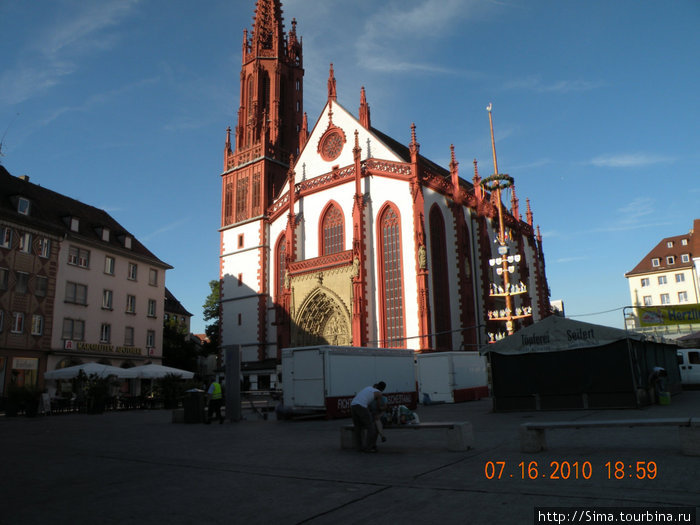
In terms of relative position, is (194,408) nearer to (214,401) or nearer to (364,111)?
(214,401)

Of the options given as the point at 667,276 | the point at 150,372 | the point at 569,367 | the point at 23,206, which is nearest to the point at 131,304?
the point at 23,206

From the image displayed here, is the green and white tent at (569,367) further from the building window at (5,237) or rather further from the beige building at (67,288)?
the building window at (5,237)

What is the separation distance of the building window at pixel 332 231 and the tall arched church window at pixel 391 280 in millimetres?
3362

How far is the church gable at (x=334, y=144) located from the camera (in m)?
37.7

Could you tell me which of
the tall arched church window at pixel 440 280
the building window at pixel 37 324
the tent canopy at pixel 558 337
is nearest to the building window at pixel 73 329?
the building window at pixel 37 324

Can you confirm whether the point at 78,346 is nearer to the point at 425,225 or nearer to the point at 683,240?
the point at 425,225

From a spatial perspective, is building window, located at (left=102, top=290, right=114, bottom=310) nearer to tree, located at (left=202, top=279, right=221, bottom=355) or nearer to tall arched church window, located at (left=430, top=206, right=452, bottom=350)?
tree, located at (left=202, top=279, right=221, bottom=355)

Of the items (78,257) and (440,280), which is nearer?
(440,280)

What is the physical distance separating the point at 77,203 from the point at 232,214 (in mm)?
12059

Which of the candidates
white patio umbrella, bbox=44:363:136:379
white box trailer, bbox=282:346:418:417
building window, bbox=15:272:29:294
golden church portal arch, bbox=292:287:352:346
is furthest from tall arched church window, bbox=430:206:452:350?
building window, bbox=15:272:29:294

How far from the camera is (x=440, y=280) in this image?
Answer: 35.2 meters

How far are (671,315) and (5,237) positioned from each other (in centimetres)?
4444

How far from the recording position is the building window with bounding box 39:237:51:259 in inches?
1353

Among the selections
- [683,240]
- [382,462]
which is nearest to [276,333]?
[382,462]
